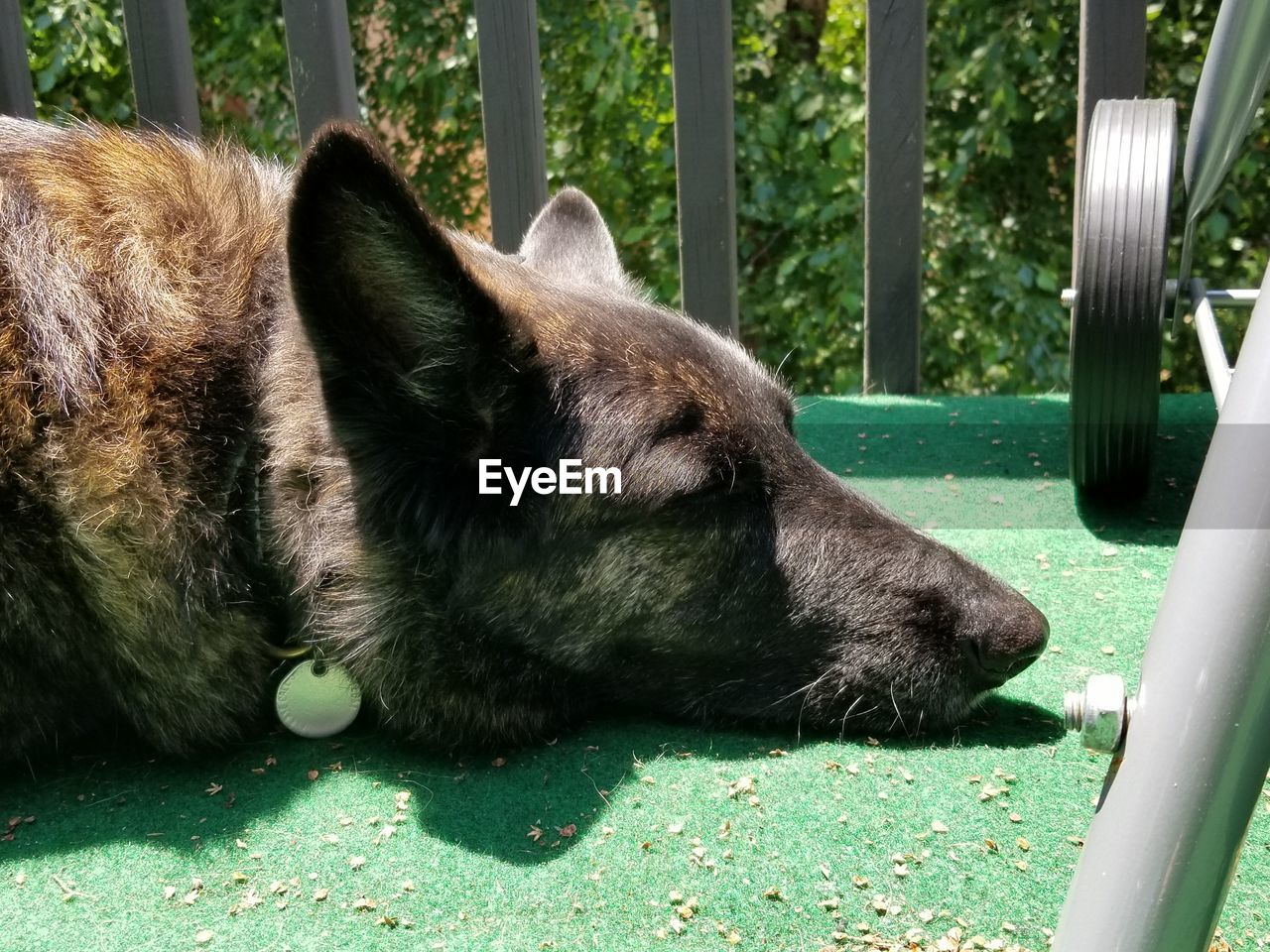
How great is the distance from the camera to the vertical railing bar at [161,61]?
3.90 metres

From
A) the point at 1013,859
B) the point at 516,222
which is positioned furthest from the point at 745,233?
the point at 1013,859

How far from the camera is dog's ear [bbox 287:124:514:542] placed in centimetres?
168

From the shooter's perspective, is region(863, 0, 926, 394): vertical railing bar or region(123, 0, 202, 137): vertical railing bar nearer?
region(863, 0, 926, 394): vertical railing bar

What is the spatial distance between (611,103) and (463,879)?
15.8 ft

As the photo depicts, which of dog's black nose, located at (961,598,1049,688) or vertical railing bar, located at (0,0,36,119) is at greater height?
vertical railing bar, located at (0,0,36,119)

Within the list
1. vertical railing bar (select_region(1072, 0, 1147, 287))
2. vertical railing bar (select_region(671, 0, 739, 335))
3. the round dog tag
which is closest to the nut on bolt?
the round dog tag

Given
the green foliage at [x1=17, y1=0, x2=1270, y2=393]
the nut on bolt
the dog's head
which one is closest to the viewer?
the nut on bolt

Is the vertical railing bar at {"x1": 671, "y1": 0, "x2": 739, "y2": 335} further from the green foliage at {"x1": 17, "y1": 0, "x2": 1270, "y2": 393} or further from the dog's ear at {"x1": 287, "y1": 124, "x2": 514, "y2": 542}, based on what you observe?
the dog's ear at {"x1": 287, "y1": 124, "x2": 514, "y2": 542}

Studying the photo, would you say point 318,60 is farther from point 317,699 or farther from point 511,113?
point 317,699

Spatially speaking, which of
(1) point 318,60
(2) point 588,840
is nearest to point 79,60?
(1) point 318,60

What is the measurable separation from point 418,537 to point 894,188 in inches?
98.5

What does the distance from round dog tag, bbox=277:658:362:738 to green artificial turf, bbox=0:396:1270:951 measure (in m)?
0.04

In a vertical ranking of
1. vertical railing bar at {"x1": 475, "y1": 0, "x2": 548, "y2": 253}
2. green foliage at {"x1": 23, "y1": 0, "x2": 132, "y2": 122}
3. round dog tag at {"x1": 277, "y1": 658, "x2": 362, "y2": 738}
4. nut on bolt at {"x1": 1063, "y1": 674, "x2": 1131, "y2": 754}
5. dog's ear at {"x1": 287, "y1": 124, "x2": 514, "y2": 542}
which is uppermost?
green foliage at {"x1": 23, "y1": 0, "x2": 132, "y2": 122}

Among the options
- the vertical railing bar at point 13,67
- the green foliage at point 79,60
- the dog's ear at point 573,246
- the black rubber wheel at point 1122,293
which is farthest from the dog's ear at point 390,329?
the green foliage at point 79,60
